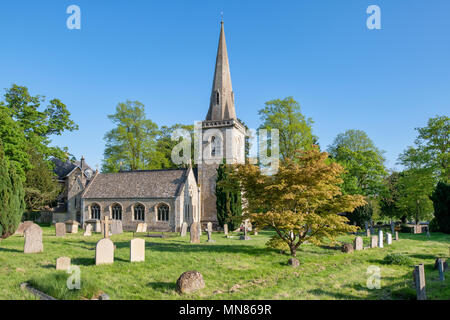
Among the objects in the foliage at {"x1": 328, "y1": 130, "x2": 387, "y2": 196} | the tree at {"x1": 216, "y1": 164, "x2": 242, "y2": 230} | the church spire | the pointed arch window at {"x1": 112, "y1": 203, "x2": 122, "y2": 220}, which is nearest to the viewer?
the tree at {"x1": 216, "y1": 164, "x2": 242, "y2": 230}

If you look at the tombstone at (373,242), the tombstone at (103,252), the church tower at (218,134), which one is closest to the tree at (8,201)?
the tombstone at (103,252)

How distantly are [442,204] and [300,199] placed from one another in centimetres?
2206

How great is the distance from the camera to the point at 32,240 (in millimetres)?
13164

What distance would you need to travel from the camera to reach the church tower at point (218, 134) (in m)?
32.4

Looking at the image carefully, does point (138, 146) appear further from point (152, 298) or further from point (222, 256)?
point (152, 298)

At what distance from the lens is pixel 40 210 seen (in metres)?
37.6

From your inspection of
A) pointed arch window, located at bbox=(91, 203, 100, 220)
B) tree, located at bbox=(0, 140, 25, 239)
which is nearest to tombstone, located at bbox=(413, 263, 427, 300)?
tree, located at bbox=(0, 140, 25, 239)

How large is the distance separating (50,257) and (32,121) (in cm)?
2438

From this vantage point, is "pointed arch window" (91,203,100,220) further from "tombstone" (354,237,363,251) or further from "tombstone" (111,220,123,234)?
"tombstone" (354,237,363,251)

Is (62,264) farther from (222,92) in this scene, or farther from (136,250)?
(222,92)

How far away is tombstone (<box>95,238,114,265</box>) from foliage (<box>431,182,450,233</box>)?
2942 centimetres

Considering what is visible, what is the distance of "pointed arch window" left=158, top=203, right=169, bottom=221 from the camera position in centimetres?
2833

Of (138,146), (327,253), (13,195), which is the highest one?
(138,146)
